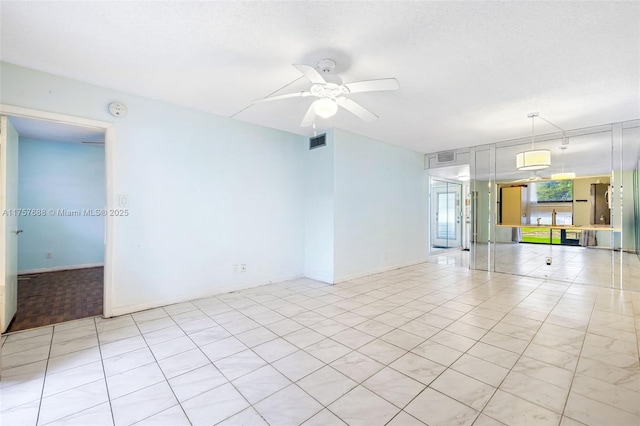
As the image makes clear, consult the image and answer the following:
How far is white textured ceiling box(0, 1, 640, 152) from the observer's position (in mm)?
1934

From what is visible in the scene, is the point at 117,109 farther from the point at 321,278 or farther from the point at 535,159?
the point at 535,159

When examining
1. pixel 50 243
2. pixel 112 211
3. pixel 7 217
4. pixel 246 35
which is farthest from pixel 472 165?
pixel 50 243

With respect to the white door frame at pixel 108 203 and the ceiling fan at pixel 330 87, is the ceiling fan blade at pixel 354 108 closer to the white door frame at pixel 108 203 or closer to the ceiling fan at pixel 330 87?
the ceiling fan at pixel 330 87

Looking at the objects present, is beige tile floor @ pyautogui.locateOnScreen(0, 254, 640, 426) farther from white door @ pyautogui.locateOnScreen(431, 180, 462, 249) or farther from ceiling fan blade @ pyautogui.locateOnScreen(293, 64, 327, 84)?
white door @ pyautogui.locateOnScreen(431, 180, 462, 249)

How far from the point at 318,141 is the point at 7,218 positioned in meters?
4.03

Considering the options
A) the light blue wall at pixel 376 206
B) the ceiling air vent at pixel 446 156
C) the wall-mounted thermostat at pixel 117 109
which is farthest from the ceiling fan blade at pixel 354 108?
the ceiling air vent at pixel 446 156

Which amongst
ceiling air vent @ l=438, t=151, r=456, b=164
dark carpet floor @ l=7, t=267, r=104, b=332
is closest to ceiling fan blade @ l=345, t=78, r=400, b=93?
dark carpet floor @ l=7, t=267, r=104, b=332

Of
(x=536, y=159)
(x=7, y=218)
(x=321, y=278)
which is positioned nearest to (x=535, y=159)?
(x=536, y=159)

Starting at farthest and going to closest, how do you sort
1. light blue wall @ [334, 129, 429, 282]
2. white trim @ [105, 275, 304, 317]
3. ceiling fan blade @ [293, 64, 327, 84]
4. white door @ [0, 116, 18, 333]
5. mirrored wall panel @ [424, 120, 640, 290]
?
light blue wall @ [334, 129, 429, 282] → mirrored wall panel @ [424, 120, 640, 290] → white trim @ [105, 275, 304, 317] → white door @ [0, 116, 18, 333] → ceiling fan blade @ [293, 64, 327, 84]

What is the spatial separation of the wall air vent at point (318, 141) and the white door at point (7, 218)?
3802mm

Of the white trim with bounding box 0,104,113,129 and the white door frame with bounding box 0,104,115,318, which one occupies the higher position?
the white trim with bounding box 0,104,113,129

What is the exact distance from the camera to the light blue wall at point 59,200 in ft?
17.3

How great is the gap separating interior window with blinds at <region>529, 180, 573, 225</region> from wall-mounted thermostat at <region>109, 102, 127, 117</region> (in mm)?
7500

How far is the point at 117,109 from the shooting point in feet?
10.7
